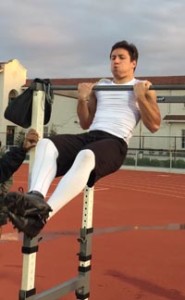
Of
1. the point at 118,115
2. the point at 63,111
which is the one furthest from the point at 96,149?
the point at 63,111

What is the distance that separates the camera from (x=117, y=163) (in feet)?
11.0

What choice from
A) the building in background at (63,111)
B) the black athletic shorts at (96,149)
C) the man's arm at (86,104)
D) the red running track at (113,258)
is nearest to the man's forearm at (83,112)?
the man's arm at (86,104)

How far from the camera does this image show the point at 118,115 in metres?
3.47

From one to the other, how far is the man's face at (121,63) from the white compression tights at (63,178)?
80 cm

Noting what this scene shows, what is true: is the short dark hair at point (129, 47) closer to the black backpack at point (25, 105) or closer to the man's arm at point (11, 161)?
the black backpack at point (25, 105)

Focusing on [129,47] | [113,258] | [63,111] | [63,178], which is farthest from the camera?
[63,111]

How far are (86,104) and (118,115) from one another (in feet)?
1.00

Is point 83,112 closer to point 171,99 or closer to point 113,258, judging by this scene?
point 171,99

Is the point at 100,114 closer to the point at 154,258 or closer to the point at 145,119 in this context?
the point at 145,119

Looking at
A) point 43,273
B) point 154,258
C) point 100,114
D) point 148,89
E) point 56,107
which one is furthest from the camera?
point 56,107

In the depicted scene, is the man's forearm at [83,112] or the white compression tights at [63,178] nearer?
the white compression tights at [63,178]

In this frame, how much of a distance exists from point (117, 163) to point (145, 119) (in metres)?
0.36

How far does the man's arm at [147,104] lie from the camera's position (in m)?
3.24

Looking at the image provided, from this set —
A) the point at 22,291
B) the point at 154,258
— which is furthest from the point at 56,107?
the point at 22,291
